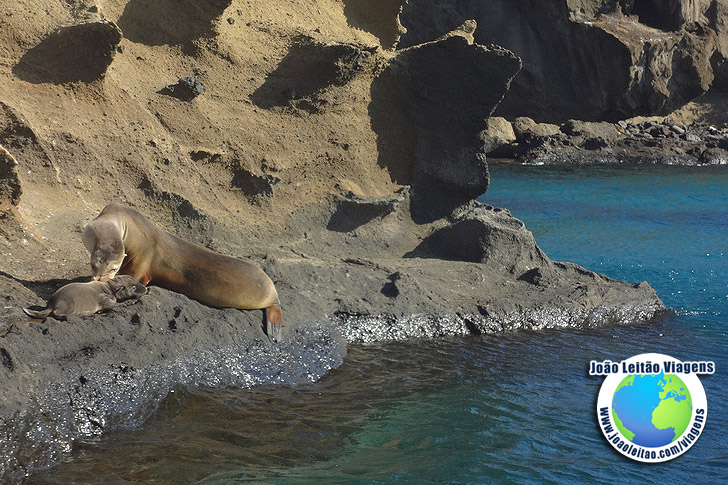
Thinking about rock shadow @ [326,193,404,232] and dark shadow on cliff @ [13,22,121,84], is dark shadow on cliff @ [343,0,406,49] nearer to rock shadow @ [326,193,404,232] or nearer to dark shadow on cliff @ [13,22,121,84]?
rock shadow @ [326,193,404,232]

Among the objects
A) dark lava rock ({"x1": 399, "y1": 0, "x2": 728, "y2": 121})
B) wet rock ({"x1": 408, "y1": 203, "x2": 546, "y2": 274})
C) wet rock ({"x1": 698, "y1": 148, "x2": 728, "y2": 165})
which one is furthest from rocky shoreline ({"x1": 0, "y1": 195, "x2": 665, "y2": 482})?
dark lava rock ({"x1": 399, "y1": 0, "x2": 728, "y2": 121})

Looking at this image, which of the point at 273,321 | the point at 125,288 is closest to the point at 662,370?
the point at 273,321

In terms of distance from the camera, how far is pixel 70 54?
22.5 feet

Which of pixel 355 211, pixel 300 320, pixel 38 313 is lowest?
pixel 300 320

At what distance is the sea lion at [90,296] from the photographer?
5.09 m

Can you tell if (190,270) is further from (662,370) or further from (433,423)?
(662,370)

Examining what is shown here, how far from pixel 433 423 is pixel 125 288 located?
6.96 ft

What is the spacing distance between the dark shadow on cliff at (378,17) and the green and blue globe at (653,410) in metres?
5.13

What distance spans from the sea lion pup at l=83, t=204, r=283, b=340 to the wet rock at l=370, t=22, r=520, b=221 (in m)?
2.74

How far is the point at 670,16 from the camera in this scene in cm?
2480

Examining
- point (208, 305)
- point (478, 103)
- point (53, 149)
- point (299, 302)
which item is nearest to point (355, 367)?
point (299, 302)

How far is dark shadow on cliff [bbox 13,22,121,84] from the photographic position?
267 inches

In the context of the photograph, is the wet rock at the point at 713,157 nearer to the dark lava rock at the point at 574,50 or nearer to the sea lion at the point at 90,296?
the dark lava rock at the point at 574,50

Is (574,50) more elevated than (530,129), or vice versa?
(574,50)
